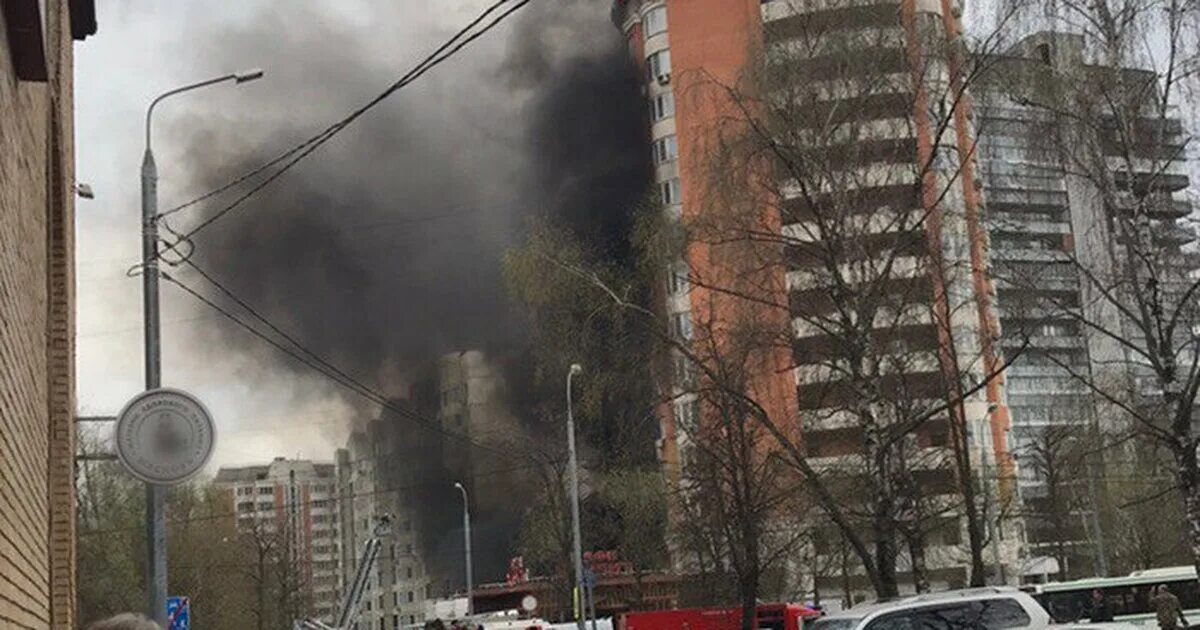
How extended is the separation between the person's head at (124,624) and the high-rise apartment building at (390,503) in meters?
54.5

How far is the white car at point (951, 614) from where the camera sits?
16.1m

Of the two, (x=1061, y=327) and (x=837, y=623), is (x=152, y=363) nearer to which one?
(x=837, y=623)

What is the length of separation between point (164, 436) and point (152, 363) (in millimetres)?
4358

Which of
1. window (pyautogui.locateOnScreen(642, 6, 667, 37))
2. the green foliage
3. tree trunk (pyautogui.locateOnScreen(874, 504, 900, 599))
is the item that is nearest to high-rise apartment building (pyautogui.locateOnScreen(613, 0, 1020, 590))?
tree trunk (pyautogui.locateOnScreen(874, 504, 900, 599))

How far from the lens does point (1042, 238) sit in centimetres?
1981

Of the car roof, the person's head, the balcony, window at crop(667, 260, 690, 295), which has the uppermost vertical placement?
window at crop(667, 260, 690, 295)

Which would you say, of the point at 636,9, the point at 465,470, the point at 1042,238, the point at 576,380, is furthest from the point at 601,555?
the point at 1042,238

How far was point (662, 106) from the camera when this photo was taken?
68.0 metres

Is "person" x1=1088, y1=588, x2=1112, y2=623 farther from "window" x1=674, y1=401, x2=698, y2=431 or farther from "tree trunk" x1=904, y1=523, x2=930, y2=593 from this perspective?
"tree trunk" x1=904, y1=523, x2=930, y2=593

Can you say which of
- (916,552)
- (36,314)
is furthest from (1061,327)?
(36,314)

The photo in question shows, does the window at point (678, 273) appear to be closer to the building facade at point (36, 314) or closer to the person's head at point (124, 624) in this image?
the building facade at point (36, 314)

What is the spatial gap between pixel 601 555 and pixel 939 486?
21.9m

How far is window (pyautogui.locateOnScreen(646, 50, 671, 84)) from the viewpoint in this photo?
6712 centimetres

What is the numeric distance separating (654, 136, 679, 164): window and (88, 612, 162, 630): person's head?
2485 inches
